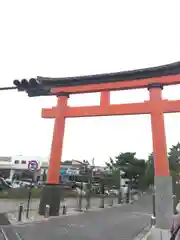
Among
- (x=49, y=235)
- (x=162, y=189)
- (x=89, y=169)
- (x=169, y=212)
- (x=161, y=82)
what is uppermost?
(x=161, y=82)

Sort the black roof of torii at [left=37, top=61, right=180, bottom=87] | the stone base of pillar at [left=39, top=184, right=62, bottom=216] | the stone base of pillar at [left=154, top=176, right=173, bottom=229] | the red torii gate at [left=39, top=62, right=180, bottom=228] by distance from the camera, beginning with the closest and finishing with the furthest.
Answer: the stone base of pillar at [left=154, top=176, right=173, bottom=229] → the red torii gate at [left=39, top=62, right=180, bottom=228] → the black roof of torii at [left=37, top=61, right=180, bottom=87] → the stone base of pillar at [left=39, top=184, right=62, bottom=216]

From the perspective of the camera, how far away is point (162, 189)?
815 cm

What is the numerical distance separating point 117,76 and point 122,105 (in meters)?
1.59

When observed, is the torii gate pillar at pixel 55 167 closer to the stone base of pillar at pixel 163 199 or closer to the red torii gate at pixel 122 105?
the red torii gate at pixel 122 105

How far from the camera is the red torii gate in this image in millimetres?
11961

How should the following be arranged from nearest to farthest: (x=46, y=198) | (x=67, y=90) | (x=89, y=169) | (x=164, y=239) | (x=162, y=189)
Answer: (x=164, y=239)
(x=162, y=189)
(x=46, y=198)
(x=67, y=90)
(x=89, y=169)

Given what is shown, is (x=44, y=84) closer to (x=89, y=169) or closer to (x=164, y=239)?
(x=164, y=239)

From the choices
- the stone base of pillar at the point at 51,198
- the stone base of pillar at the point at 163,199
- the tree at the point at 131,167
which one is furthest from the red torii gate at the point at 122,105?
the tree at the point at 131,167

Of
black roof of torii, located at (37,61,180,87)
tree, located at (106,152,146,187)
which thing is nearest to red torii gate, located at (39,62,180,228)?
black roof of torii, located at (37,61,180,87)

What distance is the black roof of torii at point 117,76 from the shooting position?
12.4 m

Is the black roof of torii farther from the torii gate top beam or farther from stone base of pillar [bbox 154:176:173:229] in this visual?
stone base of pillar [bbox 154:176:173:229]

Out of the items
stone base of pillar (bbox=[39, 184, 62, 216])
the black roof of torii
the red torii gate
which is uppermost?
the black roof of torii

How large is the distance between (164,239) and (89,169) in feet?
78.3

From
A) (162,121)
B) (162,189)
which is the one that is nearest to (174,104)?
(162,121)
